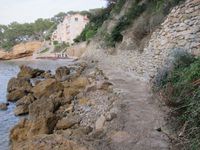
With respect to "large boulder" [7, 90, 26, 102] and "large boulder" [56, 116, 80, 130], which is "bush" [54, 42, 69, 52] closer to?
"large boulder" [7, 90, 26, 102]

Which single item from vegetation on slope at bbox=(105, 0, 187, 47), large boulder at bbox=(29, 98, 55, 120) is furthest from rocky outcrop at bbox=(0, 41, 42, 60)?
large boulder at bbox=(29, 98, 55, 120)

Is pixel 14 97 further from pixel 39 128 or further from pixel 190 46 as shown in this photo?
pixel 190 46

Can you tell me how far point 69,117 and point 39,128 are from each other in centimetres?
142

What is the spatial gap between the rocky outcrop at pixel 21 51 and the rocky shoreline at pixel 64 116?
5620cm

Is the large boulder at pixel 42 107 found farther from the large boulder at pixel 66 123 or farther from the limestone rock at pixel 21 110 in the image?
the limestone rock at pixel 21 110

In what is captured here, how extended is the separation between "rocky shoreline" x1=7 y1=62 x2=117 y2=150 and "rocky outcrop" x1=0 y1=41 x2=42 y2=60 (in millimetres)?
56200

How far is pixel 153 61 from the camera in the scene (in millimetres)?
13125

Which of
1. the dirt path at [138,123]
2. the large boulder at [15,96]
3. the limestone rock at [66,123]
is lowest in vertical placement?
the large boulder at [15,96]

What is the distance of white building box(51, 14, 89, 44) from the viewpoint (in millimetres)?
65188

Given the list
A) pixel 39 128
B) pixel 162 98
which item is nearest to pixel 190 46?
pixel 162 98

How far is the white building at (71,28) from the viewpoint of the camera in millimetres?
65188

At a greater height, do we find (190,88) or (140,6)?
(140,6)

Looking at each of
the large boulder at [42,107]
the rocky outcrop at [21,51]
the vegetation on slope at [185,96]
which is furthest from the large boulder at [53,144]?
the rocky outcrop at [21,51]

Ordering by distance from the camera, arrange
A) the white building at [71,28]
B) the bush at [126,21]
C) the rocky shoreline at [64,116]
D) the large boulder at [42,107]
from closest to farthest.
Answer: the rocky shoreline at [64,116]
the large boulder at [42,107]
the bush at [126,21]
the white building at [71,28]
